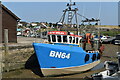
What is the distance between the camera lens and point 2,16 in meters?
21.8

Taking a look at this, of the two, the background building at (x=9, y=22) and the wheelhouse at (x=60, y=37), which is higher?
the background building at (x=9, y=22)

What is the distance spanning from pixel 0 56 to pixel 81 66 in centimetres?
645

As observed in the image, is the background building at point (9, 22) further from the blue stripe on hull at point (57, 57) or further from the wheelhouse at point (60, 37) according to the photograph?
the blue stripe on hull at point (57, 57)

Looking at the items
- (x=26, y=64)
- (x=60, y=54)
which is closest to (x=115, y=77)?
(x=60, y=54)

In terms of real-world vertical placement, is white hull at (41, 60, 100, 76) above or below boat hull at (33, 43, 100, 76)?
below

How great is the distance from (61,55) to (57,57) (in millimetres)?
328

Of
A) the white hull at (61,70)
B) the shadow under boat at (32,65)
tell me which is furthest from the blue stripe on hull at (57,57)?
the shadow under boat at (32,65)

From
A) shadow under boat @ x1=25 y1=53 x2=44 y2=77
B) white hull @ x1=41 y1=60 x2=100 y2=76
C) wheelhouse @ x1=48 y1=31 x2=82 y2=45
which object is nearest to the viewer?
white hull @ x1=41 y1=60 x2=100 y2=76

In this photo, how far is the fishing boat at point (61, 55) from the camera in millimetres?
12727

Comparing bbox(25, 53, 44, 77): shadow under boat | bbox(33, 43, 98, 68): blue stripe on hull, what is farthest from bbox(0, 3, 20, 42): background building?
bbox(33, 43, 98, 68): blue stripe on hull

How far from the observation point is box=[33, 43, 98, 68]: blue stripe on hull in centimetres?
1266

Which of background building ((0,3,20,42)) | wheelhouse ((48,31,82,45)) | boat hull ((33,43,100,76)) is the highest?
background building ((0,3,20,42))

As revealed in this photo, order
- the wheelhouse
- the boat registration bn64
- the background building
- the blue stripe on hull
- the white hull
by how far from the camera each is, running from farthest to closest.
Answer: the background building < the wheelhouse < the white hull < the boat registration bn64 < the blue stripe on hull

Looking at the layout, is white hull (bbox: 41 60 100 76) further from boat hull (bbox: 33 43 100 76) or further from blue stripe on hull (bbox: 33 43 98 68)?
blue stripe on hull (bbox: 33 43 98 68)
